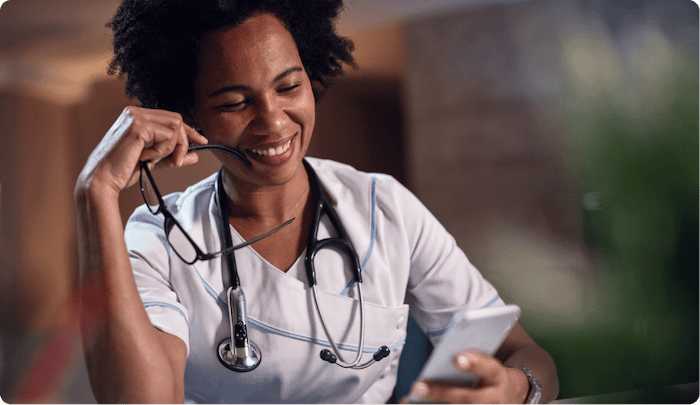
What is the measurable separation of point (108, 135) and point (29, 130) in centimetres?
46

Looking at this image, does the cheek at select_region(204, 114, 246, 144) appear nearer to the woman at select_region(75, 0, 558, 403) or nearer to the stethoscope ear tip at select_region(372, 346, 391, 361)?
the woman at select_region(75, 0, 558, 403)

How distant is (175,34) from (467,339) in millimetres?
518

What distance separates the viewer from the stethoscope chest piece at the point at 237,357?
0.57 metres

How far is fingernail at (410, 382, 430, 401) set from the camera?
1.38 ft

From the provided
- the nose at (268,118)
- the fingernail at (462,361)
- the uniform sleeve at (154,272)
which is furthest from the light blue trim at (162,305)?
the fingernail at (462,361)

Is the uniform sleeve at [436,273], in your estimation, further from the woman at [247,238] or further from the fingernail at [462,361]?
the fingernail at [462,361]

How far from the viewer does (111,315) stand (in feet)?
1.52

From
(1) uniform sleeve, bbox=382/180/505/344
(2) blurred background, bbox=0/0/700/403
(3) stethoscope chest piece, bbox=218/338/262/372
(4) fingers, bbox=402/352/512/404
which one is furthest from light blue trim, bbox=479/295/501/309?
(3) stethoscope chest piece, bbox=218/338/262/372

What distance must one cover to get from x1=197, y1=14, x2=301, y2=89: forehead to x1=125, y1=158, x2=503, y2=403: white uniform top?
192 mm

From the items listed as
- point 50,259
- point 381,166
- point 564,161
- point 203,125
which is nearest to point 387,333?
point 203,125

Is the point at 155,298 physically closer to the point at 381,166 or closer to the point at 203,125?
the point at 203,125

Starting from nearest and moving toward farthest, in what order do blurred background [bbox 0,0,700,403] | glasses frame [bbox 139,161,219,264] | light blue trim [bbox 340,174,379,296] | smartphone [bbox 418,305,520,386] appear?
smartphone [bbox 418,305,520,386], glasses frame [bbox 139,161,219,264], light blue trim [bbox 340,174,379,296], blurred background [bbox 0,0,700,403]

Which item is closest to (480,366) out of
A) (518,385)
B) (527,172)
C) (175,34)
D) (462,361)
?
(462,361)

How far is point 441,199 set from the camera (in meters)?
1.55
